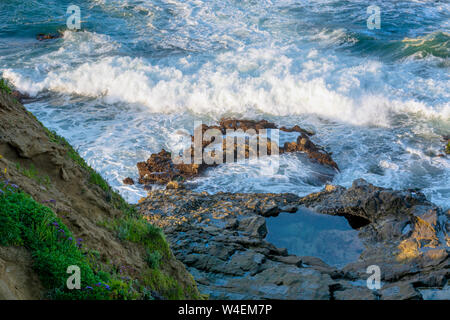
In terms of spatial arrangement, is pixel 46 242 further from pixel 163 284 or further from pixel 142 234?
pixel 142 234

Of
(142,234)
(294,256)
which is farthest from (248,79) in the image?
(142,234)

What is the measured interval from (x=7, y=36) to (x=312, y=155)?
58.9ft

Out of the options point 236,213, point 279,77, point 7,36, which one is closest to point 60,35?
point 7,36

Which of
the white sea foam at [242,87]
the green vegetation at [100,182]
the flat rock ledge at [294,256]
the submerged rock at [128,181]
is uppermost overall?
the green vegetation at [100,182]

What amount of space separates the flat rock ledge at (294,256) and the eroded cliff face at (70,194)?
126cm

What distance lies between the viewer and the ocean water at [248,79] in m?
12.4

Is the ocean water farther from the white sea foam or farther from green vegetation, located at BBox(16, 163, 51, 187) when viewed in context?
green vegetation, located at BBox(16, 163, 51, 187)

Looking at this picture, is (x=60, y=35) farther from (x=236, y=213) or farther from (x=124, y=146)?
(x=236, y=213)

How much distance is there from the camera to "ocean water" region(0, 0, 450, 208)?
1235 centimetres

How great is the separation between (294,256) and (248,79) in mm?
11449

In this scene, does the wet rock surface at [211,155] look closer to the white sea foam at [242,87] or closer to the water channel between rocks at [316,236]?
the white sea foam at [242,87]

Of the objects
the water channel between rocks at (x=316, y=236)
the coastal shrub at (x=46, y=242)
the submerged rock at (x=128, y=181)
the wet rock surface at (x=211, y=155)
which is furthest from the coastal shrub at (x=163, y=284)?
the submerged rock at (x=128, y=181)
